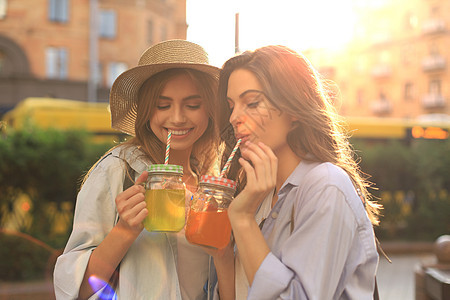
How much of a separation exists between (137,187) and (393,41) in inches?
2015

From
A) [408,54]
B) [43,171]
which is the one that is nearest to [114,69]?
[43,171]

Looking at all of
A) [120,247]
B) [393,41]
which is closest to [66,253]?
[120,247]

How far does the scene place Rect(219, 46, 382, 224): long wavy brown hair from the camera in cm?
202

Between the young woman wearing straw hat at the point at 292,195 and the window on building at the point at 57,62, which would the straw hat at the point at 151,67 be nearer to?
the young woman wearing straw hat at the point at 292,195

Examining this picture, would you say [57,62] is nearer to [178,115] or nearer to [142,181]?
[178,115]

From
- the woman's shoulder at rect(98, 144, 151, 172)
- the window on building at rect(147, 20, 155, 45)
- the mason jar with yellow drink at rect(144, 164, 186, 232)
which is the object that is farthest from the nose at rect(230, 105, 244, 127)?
A: the window on building at rect(147, 20, 155, 45)

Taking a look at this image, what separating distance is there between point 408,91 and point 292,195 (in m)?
50.2

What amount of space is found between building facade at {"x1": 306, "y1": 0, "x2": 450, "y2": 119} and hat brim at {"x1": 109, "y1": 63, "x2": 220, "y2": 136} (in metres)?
45.1

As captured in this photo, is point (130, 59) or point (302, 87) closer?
point (302, 87)

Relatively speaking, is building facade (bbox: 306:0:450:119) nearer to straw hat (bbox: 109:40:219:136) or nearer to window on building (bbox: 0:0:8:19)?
window on building (bbox: 0:0:8:19)

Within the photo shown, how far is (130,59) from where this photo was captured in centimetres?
2998

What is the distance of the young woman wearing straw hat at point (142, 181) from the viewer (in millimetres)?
2092

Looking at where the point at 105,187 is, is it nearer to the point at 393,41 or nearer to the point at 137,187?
the point at 137,187

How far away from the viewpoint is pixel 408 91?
48406 millimetres
